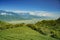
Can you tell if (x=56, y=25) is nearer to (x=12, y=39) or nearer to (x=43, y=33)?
(x=43, y=33)

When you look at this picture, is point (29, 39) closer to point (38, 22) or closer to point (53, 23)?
point (38, 22)

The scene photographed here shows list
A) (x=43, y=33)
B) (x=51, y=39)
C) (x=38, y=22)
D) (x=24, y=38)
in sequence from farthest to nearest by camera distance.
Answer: (x=38, y=22), (x=43, y=33), (x=51, y=39), (x=24, y=38)

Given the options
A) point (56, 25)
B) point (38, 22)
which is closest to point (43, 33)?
point (38, 22)

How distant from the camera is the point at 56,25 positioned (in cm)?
3678

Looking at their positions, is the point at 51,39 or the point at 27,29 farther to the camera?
the point at 27,29

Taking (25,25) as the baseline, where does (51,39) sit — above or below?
below

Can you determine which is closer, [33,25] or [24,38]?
[24,38]

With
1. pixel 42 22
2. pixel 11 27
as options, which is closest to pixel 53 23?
pixel 42 22

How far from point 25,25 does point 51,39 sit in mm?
8300

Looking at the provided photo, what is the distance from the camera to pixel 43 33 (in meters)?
29.3

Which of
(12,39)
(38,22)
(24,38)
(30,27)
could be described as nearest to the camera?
(12,39)

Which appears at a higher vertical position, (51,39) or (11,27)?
(11,27)

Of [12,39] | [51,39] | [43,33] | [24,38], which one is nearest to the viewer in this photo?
[12,39]

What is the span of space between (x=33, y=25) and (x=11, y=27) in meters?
4.83
